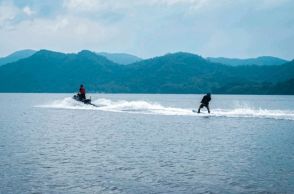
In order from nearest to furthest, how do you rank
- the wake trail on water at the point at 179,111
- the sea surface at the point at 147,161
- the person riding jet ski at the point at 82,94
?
the sea surface at the point at 147,161 → the wake trail on water at the point at 179,111 → the person riding jet ski at the point at 82,94

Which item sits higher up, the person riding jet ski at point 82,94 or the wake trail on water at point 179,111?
the person riding jet ski at point 82,94

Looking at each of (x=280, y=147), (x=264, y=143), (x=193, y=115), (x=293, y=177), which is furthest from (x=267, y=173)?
Answer: (x=193, y=115)

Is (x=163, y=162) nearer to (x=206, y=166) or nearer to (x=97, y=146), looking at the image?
(x=206, y=166)

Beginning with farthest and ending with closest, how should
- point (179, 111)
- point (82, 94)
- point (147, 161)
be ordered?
point (82, 94) → point (179, 111) → point (147, 161)

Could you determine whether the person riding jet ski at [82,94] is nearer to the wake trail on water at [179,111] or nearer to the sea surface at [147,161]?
the wake trail on water at [179,111]

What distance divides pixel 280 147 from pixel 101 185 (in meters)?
16.8

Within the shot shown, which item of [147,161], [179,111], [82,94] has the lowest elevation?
[147,161]

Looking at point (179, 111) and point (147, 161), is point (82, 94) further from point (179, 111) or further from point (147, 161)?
point (147, 161)

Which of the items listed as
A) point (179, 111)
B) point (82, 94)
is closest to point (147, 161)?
point (179, 111)

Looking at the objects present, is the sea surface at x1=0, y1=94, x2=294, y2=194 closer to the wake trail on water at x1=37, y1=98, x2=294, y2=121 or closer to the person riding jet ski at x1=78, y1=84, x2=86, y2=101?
the wake trail on water at x1=37, y1=98, x2=294, y2=121

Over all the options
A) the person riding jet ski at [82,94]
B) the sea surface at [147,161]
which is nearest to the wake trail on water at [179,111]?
the person riding jet ski at [82,94]

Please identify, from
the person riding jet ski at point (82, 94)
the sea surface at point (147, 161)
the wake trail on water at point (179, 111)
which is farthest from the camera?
the person riding jet ski at point (82, 94)

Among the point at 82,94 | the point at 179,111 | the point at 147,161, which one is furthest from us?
the point at 82,94

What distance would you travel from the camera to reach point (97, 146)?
3006 centimetres
